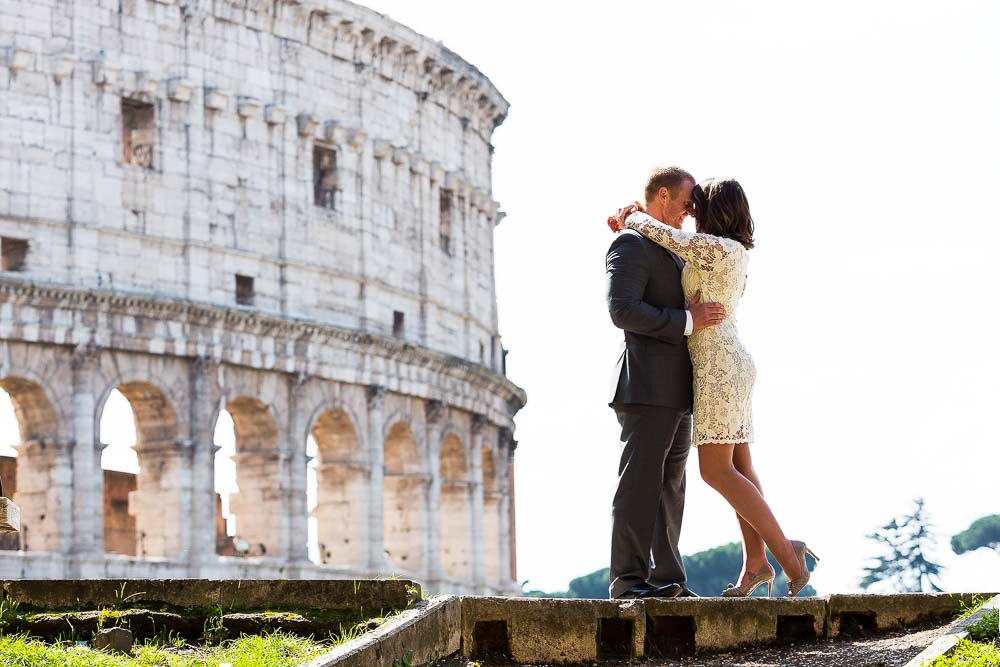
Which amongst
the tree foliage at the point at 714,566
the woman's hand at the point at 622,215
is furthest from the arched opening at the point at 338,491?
the tree foliage at the point at 714,566

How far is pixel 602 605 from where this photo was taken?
28.7 feet

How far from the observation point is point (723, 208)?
32.3 feet

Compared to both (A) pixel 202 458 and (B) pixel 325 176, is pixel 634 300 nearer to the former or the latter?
(A) pixel 202 458

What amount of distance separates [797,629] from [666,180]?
2.18 m

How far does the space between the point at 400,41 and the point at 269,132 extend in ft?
14.5

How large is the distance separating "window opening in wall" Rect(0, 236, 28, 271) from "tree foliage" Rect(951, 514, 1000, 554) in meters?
68.5

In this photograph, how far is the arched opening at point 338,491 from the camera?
128ft

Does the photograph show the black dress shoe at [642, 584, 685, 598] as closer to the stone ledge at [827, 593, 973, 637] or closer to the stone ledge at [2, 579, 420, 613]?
the stone ledge at [827, 593, 973, 637]

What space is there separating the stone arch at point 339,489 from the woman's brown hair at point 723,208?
29095 mm

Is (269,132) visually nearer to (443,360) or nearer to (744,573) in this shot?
(443,360)

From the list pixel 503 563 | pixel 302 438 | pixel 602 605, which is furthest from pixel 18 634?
pixel 503 563

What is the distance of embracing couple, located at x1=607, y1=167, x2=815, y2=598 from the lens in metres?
9.46

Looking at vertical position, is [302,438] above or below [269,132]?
below

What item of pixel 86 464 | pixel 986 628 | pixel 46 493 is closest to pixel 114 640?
pixel 986 628
